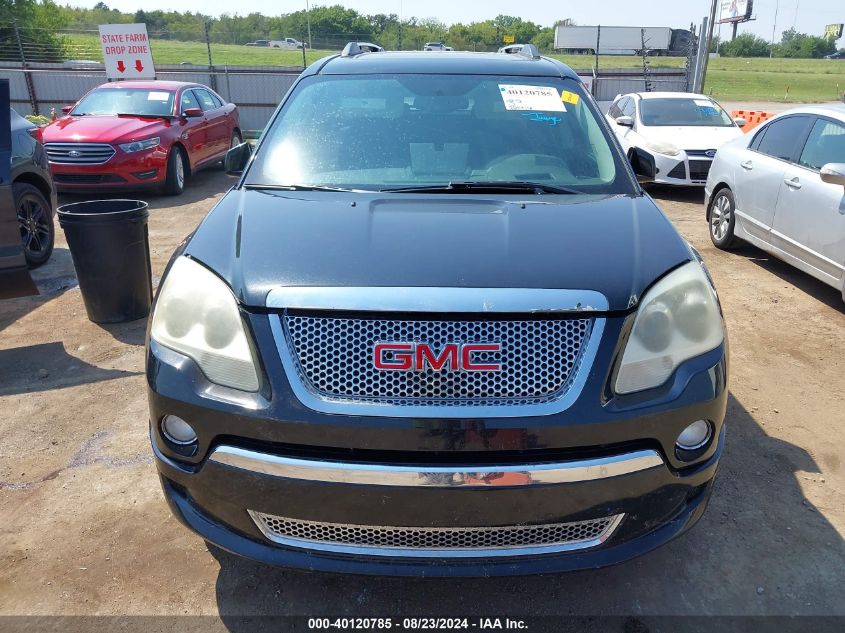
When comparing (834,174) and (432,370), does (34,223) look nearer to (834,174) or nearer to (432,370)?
(432,370)

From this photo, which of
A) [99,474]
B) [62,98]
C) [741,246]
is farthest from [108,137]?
[62,98]

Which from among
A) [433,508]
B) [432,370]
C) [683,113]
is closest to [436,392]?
[432,370]

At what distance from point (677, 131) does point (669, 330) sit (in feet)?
30.1

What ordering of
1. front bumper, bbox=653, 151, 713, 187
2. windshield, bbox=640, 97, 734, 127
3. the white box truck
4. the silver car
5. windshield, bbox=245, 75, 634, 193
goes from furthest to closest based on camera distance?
the white box truck → windshield, bbox=640, 97, 734, 127 → front bumper, bbox=653, 151, 713, 187 → the silver car → windshield, bbox=245, 75, 634, 193

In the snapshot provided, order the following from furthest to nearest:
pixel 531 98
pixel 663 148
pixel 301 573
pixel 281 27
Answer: pixel 281 27 < pixel 663 148 < pixel 531 98 < pixel 301 573

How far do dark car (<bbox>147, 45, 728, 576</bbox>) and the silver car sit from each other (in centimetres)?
367

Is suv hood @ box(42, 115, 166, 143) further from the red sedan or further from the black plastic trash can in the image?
the black plastic trash can

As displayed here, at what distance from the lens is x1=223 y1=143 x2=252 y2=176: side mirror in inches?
136

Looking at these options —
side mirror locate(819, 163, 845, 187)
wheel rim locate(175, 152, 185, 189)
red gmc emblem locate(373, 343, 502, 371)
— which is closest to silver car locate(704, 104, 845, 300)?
side mirror locate(819, 163, 845, 187)

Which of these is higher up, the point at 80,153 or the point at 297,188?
the point at 297,188

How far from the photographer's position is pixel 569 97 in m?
3.46

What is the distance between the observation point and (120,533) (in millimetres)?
2799

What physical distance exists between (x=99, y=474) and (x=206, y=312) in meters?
1.60

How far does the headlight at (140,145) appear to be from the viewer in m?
9.30
